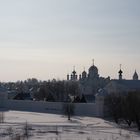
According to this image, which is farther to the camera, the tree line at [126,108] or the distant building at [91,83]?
the distant building at [91,83]

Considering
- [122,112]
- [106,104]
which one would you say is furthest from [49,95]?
[122,112]

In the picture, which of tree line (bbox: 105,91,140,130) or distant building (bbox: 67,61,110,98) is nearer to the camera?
tree line (bbox: 105,91,140,130)

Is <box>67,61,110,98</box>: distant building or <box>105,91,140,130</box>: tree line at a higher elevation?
<box>67,61,110,98</box>: distant building

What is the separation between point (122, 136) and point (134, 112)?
30.2ft

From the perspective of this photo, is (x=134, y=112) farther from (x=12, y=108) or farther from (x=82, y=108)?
(x=12, y=108)

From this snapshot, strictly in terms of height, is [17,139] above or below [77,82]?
below

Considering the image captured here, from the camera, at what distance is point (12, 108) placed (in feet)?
208

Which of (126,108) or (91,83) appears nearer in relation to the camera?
(126,108)

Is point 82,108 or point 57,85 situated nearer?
point 82,108

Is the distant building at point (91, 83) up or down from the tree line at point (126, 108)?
up

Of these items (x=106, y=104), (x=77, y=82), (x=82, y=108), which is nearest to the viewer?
(x=106, y=104)

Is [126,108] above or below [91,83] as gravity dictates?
below

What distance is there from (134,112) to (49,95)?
36.3 meters

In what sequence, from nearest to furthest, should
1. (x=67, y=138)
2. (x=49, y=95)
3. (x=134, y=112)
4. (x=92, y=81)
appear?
(x=67, y=138), (x=134, y=112), (x=49, y=95), (x=92, y=81)
